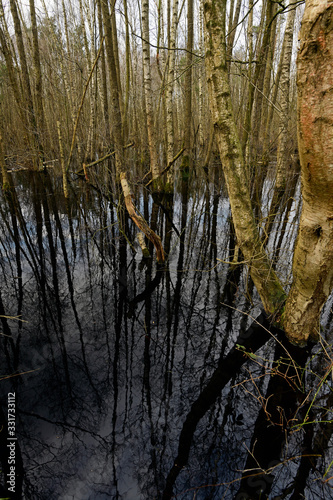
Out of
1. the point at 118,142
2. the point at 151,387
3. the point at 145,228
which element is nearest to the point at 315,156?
the point at 151,387

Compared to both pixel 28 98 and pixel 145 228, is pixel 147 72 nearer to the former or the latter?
pixel 145 228

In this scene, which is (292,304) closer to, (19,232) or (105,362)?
(105,362)

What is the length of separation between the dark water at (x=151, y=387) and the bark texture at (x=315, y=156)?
0.64m

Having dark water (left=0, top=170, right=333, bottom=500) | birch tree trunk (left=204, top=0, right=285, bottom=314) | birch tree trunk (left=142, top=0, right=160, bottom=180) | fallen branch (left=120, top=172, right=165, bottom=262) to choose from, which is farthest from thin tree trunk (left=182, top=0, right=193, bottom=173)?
dark water (left=0, top=170, right=333, bottom=500)

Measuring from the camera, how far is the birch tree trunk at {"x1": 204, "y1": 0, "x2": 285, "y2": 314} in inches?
89.5

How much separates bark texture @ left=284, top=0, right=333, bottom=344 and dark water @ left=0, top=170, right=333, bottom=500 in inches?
25.1

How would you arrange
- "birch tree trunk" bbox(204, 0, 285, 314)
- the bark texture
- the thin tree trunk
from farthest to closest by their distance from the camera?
the thin tree trunk, "birch tree trunk" bbox(204, 0, 285, 314), the bark texture

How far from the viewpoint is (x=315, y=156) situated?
6.00 feet

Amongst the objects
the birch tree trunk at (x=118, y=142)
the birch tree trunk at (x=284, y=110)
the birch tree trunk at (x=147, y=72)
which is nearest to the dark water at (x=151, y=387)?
the birch tree trunk at (x=118, y=142)

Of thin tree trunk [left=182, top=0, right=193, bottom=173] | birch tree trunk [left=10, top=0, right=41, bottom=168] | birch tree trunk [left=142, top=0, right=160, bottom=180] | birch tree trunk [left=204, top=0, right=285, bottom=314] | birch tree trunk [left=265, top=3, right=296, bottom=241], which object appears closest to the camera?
birch tree trunk [left=204, top=0, right=285, bottom=314]

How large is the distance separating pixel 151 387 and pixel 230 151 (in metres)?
2.42

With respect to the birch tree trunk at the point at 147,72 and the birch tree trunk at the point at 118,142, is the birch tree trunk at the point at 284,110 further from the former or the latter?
the birch tree trunk at the point at 147,72

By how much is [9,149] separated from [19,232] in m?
8.82

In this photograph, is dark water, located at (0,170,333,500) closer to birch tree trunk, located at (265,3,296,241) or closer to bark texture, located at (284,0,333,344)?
bark texture, located at (284,0,333,344)
